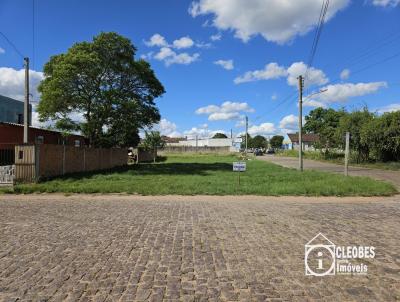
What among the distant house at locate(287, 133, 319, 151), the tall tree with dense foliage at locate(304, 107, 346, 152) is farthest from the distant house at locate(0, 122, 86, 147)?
the distant house at locate(287, 133, 319, 151)

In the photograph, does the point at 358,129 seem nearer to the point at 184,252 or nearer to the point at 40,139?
the point at 40,139

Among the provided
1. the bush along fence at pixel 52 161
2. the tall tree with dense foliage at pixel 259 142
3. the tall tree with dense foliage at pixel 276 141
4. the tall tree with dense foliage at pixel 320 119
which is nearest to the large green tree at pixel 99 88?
Result: the bush along fence at pixel 52 161

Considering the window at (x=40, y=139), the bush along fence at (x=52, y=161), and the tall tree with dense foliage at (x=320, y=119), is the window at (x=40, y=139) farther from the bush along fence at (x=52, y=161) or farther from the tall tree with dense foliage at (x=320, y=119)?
the tall tree with dense foliage at (x=320, y=119)

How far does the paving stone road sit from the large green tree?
14.0 m

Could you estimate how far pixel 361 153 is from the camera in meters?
41.2

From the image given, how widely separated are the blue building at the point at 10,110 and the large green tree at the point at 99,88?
17.7 metres

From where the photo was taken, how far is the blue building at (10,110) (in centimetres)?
4212

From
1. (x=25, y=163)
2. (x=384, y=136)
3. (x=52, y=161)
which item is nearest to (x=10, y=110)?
(x=52, y=161)

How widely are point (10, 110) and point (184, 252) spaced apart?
43.5 metres

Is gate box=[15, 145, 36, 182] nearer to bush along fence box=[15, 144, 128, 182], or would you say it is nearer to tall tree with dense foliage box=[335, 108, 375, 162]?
bush along fence box=[15, 144, 128, 182]

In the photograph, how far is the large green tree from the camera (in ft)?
79.5

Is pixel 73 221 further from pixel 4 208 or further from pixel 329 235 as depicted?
pixel 329 235

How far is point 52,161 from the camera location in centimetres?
2058

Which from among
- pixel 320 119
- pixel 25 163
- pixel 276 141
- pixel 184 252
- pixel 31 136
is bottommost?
pixel 184 252
